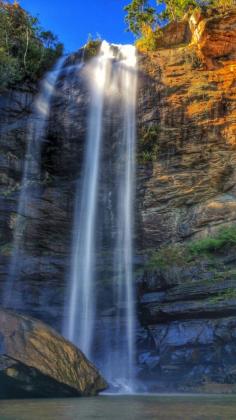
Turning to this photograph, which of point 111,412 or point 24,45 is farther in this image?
point 24,45

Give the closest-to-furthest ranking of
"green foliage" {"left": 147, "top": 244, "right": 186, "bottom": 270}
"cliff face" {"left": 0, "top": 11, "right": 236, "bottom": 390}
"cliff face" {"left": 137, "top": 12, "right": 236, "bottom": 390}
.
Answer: "cliff face" {"left": 137, "top": 12, "right": 236, "bottom": 390} < "cliff face" {"left": 0, "top": 11, "right": 236, "bottom": 390} < "green foliage" {"left": 147, "top": 244, "right": 186, "bottom": 270}

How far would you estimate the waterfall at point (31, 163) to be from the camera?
1644 cm

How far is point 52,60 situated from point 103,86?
151 inches

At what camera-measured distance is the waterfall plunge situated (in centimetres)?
1521

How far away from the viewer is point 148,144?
18781mm

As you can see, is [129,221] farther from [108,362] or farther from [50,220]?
[108,362]

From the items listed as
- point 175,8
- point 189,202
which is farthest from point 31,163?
point 175,8

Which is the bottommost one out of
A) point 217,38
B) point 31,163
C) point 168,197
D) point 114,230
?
point 114,230

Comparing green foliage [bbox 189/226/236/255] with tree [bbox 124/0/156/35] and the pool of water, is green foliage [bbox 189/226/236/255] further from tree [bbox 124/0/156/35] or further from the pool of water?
tree [bbox 124/0/156/35]

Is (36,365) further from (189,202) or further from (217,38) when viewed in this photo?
(217,38)

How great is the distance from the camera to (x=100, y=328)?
15.7 meters

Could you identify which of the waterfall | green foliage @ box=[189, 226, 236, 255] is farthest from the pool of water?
the waterfall

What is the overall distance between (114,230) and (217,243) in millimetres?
4083

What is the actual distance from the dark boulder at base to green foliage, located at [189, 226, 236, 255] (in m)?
6.39
